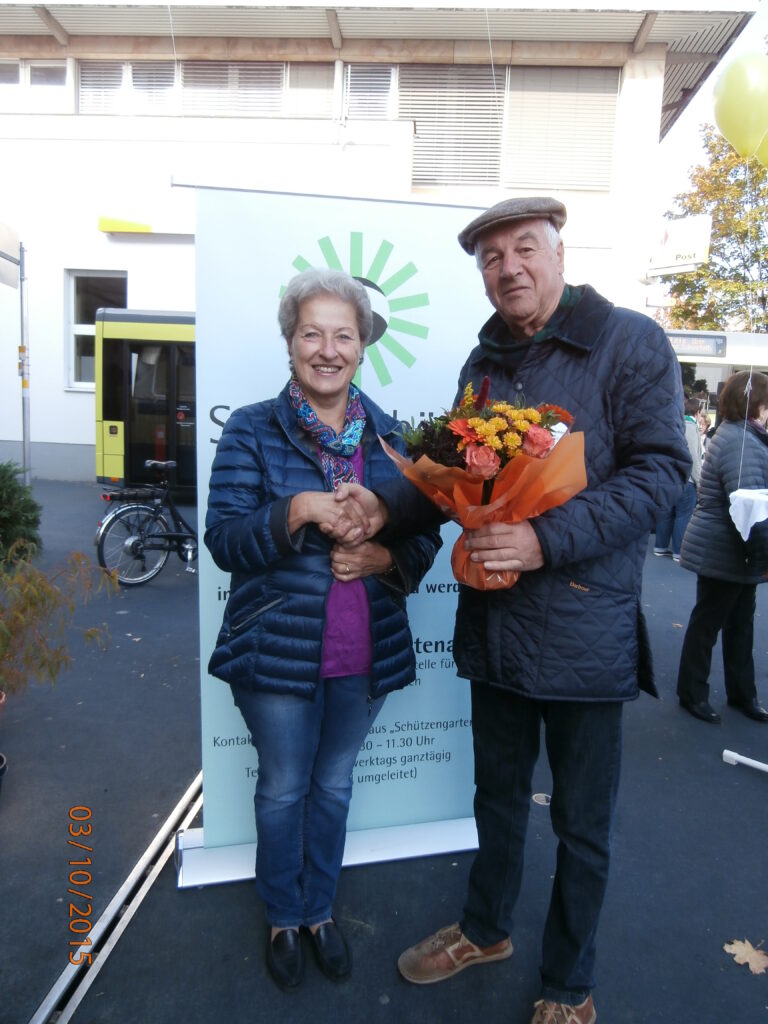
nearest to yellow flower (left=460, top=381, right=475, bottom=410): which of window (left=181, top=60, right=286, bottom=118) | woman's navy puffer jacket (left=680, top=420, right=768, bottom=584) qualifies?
woman's navy puffer jacket (left=680, top=420, right=768, bottom=584)

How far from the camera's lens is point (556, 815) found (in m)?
1.82

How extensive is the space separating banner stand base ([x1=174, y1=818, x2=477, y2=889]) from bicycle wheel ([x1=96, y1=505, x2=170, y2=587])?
4011 mm

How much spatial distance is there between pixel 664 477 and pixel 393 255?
1.26m

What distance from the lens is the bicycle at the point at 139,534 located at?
6.29 metres

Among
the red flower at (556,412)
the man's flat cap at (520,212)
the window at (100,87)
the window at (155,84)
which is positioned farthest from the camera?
the window at (100,87)

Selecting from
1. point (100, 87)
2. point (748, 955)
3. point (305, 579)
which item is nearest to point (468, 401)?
point (305, 579)

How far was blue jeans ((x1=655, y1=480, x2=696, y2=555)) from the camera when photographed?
28.2 ft

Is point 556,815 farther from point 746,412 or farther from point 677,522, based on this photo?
point 677,522

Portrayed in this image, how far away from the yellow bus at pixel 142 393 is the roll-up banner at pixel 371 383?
7.80 m

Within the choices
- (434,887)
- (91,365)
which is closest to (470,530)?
(434,887)

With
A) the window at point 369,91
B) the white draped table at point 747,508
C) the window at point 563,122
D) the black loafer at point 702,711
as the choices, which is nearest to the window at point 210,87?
the window at point 369,91

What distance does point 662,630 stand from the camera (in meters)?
5.86

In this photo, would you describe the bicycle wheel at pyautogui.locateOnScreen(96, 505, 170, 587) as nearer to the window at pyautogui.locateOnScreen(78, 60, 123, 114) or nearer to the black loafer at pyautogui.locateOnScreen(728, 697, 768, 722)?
the black loafer at pyautogui.locateOnScreen(728, 697, 768, 722)

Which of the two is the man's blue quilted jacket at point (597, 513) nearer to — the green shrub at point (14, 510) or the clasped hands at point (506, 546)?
the clasped hands at point (506, 546)
